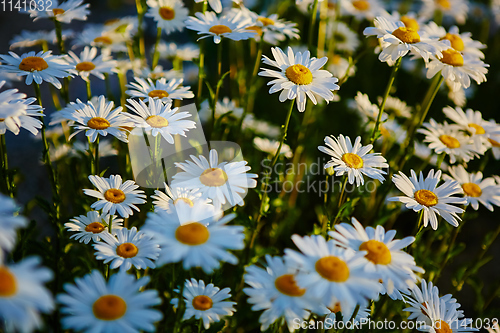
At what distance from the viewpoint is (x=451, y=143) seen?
229 centimetres

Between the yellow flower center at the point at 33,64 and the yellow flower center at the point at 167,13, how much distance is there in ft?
2.87

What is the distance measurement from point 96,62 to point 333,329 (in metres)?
1.99

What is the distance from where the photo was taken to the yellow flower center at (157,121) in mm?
1739

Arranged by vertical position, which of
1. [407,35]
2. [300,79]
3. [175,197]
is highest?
[407,35]

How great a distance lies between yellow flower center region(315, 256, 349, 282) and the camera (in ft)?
3.92

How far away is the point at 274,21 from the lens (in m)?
2.56

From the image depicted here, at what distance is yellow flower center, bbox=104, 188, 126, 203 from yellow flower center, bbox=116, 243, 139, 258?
230 millimetres

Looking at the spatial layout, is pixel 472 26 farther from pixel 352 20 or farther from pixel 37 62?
pixel 37 62

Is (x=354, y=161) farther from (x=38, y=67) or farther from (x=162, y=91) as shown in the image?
(x=38, y=67)

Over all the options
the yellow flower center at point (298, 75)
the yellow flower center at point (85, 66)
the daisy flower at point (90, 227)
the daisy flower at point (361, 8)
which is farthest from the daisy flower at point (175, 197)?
the daisy flower at point (361, 8)

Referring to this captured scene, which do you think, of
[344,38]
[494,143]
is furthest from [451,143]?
[344,38]

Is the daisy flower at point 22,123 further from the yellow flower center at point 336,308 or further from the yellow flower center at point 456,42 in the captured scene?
the yellow flower center at point 456,42

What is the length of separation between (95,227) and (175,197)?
40cm

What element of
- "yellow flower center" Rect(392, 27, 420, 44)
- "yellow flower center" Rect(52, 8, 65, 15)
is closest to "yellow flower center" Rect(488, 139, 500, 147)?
"yellow flower center" Rect(392, 27, 420, 44)
